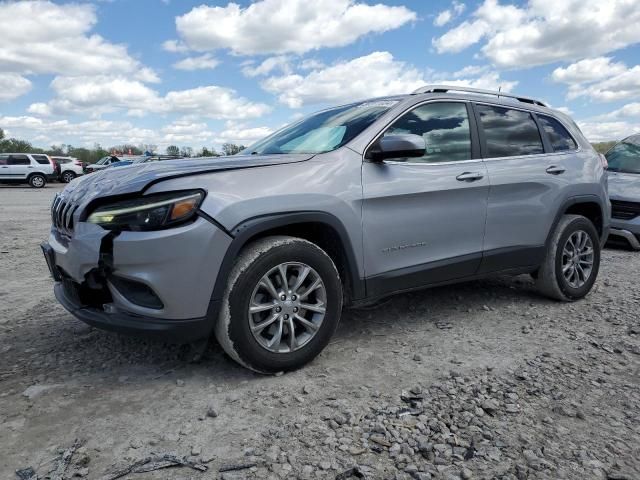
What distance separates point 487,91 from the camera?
4.11 m

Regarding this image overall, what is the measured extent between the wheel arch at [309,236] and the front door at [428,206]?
124 millimetres

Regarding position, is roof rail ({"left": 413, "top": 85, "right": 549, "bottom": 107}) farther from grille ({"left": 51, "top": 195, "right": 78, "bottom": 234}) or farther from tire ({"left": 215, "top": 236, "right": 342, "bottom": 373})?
grille ({"left": 51, "top": 195, "right": 78, "bottom": 234})

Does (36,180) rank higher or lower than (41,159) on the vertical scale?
lower

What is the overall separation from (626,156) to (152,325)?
775 centimetres

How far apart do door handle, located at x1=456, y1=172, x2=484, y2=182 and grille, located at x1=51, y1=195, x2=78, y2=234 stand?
97.5 inches

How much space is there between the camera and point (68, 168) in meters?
27.6

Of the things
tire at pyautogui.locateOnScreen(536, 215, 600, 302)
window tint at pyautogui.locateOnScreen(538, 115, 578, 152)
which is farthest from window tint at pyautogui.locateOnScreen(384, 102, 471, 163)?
tire at pyautogui.locateOnScreen(536, 215, 600, 302)

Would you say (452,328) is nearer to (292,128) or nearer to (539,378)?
(539,378)

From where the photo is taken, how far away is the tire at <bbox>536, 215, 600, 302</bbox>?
4293 mm

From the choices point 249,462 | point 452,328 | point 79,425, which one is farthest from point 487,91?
point 79,425

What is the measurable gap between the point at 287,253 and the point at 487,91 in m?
2.39

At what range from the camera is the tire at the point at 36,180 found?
79.9 feet

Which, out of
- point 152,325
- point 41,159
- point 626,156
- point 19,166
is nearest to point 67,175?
point 41,159

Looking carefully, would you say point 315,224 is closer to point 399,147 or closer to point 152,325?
point 399,147
